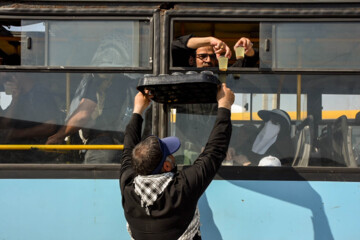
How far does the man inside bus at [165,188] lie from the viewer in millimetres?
1743

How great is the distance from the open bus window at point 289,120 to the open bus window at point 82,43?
1.65 feet

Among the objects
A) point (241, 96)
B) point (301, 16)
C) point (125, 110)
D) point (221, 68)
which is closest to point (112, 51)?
point (125, 110)

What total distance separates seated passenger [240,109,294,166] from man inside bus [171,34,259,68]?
393 mm

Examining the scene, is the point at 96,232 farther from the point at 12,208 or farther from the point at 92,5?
the point at 92,5

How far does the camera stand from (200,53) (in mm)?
2590

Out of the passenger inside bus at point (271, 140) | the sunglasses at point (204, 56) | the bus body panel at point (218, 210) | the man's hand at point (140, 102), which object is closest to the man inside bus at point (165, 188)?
the man's hand at point (140, 102)

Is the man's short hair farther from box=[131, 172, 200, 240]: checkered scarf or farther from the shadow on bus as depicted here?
the shadow on bus

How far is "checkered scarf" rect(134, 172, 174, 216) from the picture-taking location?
5.66 feet

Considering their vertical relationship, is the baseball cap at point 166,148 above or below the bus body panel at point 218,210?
above

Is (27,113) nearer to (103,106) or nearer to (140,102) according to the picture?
(103,106)

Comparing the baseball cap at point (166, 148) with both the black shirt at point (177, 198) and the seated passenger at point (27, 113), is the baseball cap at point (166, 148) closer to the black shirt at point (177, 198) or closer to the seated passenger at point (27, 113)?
the black shirt at point (177, 198)

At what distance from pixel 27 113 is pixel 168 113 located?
3.38 ft

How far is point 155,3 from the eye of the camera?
2.50 metres

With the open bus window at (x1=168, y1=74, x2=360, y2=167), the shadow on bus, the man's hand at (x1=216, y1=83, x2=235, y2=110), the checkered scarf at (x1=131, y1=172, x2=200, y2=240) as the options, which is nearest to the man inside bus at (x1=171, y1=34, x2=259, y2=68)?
the open bus window at (x1=168, y1=74, x2=360, y2=167)
